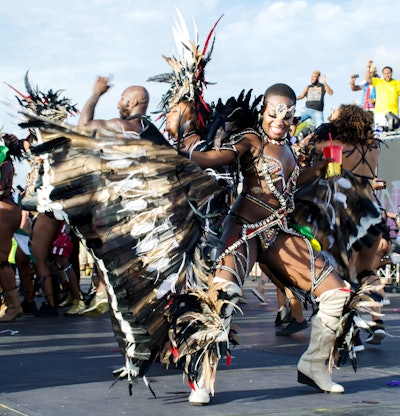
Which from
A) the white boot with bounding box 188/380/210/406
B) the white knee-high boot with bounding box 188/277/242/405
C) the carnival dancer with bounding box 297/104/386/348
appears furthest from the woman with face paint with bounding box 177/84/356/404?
the white boot with bounding box 188/380/210/406

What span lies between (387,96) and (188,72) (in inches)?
386

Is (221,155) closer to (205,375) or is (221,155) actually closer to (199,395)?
(205,375)

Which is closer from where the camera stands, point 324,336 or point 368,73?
point 324,336

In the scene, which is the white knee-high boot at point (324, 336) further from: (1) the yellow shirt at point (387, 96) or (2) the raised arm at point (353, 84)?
(2) the raised arm at point (353, 84)

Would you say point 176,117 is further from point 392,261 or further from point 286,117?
point 392,261

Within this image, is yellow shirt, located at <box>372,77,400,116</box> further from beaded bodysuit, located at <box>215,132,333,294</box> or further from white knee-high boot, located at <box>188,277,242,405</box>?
white knee-high boot, located at <box>188,277,242,405</box>

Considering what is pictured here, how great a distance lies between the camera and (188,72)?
5629 mm

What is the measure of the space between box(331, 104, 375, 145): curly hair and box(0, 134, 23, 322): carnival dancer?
3456mm

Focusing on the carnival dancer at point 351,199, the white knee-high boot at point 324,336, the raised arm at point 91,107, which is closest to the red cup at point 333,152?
the carnival dancer at point 351,199

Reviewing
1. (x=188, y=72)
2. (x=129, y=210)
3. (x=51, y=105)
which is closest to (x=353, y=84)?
(x=51, y=105)

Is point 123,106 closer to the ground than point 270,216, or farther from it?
farther from it

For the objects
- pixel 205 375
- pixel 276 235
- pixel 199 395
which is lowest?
pixel 199 395

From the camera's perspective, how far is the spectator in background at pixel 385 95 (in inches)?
582

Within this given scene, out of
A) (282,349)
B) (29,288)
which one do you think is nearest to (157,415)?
(282,349)
